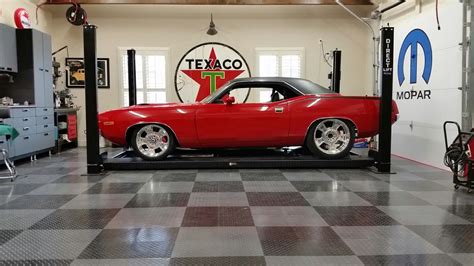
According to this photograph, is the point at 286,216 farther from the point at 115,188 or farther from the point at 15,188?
Result: the point at 15,188

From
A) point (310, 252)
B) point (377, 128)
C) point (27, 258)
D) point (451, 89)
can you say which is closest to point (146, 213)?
point (27, 258)

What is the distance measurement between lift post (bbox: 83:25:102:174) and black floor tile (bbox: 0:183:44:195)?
80 centimetres

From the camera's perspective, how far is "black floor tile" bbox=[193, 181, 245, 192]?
13.5ft

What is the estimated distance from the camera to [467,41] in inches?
189

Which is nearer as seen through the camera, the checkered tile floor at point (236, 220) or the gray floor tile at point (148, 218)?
the checkered tile floor at point (236, 220)

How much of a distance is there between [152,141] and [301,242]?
3541 mm

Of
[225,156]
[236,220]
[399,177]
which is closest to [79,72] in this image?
[225,156]

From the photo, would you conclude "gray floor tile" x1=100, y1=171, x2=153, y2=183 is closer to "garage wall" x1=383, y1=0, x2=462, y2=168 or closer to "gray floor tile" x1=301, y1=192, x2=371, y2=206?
"gray floor tile" x1=301, y1=192, x2=371, y2=206

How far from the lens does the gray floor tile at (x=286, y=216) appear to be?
2951 mm

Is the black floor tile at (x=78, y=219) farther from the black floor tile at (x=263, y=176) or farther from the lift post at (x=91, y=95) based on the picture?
the black floor tile at (x=263, y=176)

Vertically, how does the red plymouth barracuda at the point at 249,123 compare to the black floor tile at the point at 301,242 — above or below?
above

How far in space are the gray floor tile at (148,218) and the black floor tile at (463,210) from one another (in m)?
2.44

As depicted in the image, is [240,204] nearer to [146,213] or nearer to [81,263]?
[146,213]

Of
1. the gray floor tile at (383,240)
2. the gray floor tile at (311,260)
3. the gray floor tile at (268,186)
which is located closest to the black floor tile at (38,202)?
the gray floor tile at (268,186)
